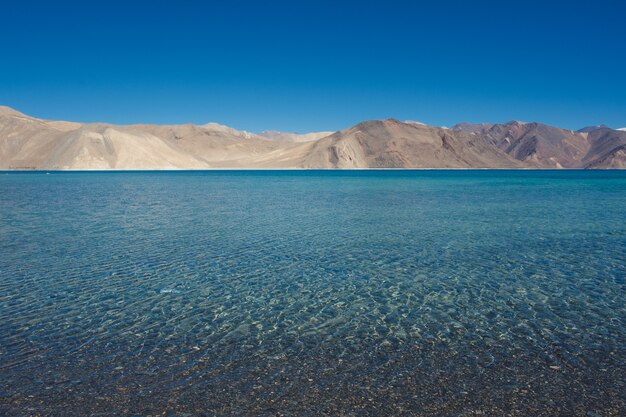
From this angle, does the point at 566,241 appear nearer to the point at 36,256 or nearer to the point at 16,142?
the point at 36,256

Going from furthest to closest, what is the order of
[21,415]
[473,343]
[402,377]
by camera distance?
[473,343] → [402,377] → [21,415]

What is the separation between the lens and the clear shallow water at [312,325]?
7398 millimetres

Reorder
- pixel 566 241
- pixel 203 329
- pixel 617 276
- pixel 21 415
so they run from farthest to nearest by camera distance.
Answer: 1. pixel 566 241
2. pixel 617 276
3. pixel 203 329
4. pixel 21 415

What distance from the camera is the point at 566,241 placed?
2175 cm

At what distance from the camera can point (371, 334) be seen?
1005 centimetres

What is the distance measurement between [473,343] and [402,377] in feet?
7.27

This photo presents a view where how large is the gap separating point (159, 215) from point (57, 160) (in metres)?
149

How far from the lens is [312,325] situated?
34.8 ft

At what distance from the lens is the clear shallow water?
740cm

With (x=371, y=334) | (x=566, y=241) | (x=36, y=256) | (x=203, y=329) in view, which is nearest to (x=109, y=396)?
(x=203, y=329)

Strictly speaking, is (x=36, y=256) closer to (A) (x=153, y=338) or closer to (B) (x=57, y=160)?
(A) (x=153, y=338)

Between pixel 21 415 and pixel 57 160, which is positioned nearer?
pixel 21 415

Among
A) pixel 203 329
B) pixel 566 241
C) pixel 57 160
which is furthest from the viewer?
pixel 57 160

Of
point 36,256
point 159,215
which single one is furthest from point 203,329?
point 159,215
